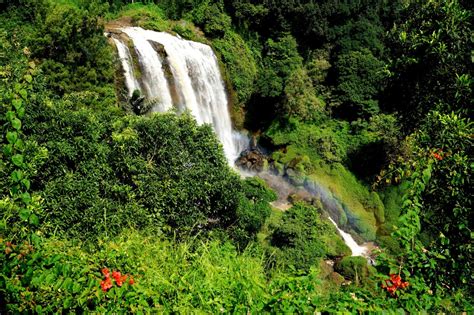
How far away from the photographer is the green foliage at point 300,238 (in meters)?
11.6

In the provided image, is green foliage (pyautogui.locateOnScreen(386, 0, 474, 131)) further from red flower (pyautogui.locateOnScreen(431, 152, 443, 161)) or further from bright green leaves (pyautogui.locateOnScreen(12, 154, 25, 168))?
bright green leaves (pyautogui.locateOnScreen(12, 154, 25, 168))

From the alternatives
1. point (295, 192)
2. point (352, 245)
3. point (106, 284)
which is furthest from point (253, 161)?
point (106, 284)

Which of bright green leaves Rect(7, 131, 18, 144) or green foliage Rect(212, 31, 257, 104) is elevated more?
bright green leaves Rect(7, 131, 18, 144)

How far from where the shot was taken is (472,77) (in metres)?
4.40

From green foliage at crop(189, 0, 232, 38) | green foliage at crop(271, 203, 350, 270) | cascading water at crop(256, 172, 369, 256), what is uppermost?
green foliage at crop(189, 0, 232, 38)

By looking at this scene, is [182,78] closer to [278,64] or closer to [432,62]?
[278,64]

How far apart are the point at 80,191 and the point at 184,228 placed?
2.23m

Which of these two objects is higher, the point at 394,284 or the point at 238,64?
the point at 238,64

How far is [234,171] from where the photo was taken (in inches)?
434

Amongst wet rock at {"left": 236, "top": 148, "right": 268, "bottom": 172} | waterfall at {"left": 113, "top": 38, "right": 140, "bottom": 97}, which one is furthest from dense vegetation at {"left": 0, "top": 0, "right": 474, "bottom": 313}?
wet rock at {"left": 236, "top": 148, "right": 268, "bottom": 172}

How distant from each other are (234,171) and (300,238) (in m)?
2.97

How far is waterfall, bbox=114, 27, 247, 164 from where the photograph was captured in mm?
16547

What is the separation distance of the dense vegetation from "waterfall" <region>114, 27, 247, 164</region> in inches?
42.2

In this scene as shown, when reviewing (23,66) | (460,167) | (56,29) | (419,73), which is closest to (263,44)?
(56,29)
